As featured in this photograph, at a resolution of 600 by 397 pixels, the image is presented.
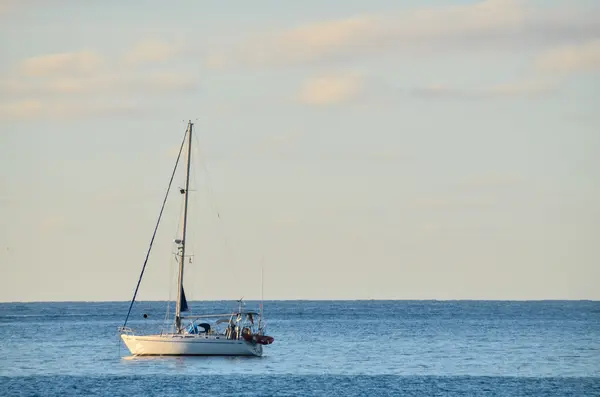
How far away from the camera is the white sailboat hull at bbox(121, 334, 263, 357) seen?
318 feet

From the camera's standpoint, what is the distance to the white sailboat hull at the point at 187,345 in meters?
97.0

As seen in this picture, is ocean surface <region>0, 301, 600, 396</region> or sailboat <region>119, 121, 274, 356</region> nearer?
ocean surface <region>0, 301, 600, 396</region>

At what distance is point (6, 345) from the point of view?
12975 centimetres

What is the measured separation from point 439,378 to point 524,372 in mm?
8770

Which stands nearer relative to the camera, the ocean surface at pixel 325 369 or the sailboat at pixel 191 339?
the ocean surface at pixel 325 369

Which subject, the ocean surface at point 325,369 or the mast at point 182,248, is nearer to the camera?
the ocean surface at point 325,369

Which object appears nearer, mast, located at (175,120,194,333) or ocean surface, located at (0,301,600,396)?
ocean surface, located at (0,301,600,396)

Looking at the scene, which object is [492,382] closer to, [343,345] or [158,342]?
[158,342]

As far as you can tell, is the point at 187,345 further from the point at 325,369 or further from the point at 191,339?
the point at 325,369

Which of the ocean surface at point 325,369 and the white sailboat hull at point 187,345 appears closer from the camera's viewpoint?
the ocean surface at point 325,369

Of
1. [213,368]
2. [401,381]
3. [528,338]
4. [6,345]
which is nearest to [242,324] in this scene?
[213,368]

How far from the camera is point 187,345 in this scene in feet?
318

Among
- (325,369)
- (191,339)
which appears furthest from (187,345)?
(325,369)

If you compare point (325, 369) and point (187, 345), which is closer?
point (325, 369)
